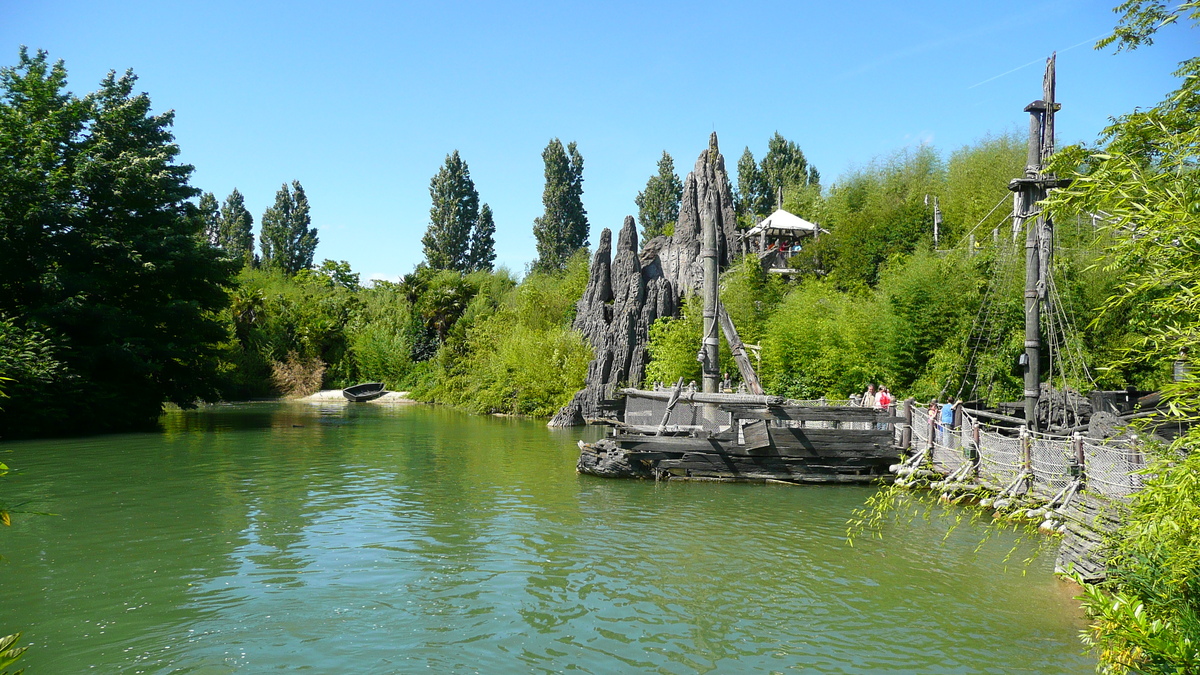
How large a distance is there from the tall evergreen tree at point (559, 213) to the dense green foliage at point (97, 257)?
36.5 metres

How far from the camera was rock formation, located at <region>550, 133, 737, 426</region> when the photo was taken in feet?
131

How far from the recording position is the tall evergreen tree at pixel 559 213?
219ft

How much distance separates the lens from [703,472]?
18812mm

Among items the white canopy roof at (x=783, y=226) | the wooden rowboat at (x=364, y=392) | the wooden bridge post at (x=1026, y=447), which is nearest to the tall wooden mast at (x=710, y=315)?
the wooden bridge post at (x=1026, y=447)

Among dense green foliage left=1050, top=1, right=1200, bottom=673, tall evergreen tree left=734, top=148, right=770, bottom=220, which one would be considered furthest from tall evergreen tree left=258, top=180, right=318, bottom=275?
dense green foliage left=1050, top=1, right=1200, bottom=673

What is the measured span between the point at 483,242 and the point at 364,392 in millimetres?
22339

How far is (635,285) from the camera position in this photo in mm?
41656

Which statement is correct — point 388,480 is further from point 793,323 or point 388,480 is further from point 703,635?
point 793,323

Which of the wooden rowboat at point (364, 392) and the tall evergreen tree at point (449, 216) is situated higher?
the tall evergreen tree at point (449, 216)

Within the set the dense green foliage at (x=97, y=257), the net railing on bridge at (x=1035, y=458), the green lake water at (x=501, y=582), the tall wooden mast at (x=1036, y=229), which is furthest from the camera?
the dense green foliage at (x=97, y=257)

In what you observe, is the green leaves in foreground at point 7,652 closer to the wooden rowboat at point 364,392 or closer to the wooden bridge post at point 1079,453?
the wooden bridge post at point 1079,453

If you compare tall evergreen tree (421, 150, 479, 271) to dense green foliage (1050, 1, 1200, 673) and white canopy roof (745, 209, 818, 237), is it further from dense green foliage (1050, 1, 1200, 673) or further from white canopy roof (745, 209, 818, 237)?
dense green foliage (1050, 1, 1200, 673)

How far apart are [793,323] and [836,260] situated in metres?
10.1

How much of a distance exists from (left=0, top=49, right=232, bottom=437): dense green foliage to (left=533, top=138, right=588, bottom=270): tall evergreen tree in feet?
120
